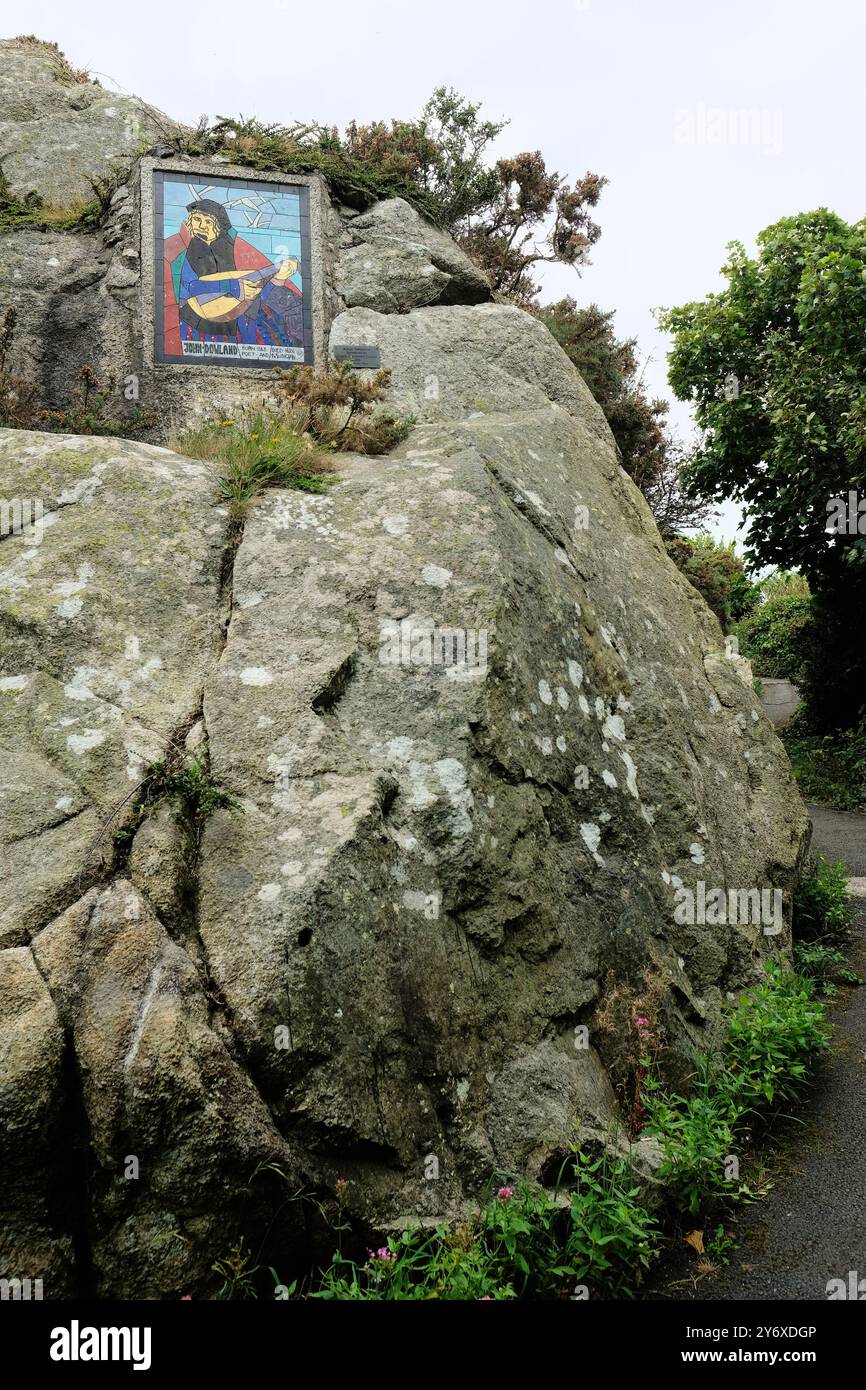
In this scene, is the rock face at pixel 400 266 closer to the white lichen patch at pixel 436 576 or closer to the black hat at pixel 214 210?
the black hat at pixel 214 210

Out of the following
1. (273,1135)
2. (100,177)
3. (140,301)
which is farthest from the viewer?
(100,177)

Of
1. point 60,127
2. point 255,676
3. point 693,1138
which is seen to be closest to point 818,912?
point 693,1138

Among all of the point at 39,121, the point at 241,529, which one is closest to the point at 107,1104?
the point at 241,529

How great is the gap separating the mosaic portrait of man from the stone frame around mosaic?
54 millimetres

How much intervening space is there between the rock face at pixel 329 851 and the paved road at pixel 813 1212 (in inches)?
26.8

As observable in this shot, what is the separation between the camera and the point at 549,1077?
4.37m

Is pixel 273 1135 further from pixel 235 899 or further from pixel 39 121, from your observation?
pixel 39 121

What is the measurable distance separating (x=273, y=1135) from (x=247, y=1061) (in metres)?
0.29

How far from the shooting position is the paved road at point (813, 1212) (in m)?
3.93

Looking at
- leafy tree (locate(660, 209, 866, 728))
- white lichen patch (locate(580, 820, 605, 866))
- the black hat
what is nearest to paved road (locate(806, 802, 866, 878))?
leafy tree (locate(660, 209, 866, 728))

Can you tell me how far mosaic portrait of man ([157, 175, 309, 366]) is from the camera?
9.18 meters

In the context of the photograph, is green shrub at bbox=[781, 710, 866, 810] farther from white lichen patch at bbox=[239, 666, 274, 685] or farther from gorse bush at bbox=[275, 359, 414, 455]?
white lichen patch at bbox=[239, 666, 274, 685]

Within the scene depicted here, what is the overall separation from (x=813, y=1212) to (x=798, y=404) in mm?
12010

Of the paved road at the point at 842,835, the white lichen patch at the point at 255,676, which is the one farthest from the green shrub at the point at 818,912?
the white lichen patch at the point at 255,676
